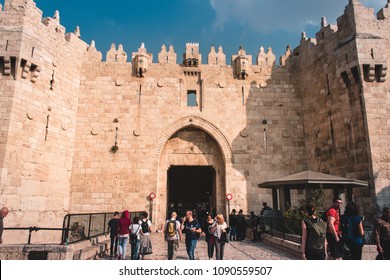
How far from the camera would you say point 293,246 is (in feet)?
24.6

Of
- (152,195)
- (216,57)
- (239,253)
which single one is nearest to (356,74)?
(216,57)

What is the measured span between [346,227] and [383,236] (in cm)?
60

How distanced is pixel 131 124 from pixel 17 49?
18.8 feet

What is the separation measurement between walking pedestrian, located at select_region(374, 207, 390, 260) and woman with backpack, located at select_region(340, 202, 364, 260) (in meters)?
0.29

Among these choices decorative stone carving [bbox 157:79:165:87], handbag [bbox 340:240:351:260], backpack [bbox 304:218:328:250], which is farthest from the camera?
decorative stone carving [bbox 157:79:165:87]

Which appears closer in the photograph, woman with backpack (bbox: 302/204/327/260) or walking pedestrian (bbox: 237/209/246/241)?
woman with backpack (bbox: 302/204/327/260)

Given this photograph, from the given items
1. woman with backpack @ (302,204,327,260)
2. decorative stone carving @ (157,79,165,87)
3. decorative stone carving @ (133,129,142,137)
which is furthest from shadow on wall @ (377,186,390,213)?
decorative stone carving @ (157,79,165,87)

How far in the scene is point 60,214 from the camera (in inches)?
494

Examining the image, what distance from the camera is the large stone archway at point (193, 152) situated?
47.3 ft

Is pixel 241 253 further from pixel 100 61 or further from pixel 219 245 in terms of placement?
pixel 100 61

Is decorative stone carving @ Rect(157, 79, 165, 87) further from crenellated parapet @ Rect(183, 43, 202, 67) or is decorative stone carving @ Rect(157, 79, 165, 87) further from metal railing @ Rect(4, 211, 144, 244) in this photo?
metal railing @ Rect(4, 211, 144, 244)

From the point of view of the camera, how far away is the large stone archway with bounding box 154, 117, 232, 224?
1442cm

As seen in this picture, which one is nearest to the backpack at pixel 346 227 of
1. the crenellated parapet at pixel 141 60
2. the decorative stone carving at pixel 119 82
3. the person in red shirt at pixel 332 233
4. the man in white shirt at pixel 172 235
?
the person in red shirt at pixel 332 233

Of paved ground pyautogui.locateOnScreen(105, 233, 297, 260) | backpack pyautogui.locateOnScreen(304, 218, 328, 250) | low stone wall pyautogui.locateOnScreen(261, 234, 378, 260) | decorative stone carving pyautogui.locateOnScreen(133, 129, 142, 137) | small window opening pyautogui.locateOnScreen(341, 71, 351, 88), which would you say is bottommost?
paved ground pyautogui.locateOnScreen(105, 233, 297, 260)
